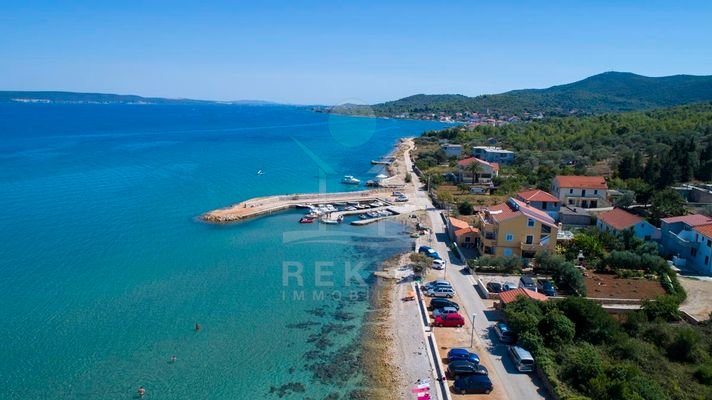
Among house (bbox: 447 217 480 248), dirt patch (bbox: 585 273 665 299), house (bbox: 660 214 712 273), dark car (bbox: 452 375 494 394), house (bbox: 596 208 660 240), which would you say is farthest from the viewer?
house (bbox: 447 217 480 248)


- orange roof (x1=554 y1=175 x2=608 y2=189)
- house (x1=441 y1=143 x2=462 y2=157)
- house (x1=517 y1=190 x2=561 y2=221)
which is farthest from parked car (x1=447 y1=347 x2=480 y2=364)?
house (x1=441 y1=143 x2=462 y2=157)

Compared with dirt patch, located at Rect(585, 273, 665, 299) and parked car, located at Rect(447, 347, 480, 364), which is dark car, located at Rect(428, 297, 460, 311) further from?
dirt patch, located at Rect(585, 273, 665, 299)

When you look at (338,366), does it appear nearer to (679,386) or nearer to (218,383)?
(218,383)

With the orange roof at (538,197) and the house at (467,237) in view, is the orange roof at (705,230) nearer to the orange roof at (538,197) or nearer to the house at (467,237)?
the orange roof at (538,197)

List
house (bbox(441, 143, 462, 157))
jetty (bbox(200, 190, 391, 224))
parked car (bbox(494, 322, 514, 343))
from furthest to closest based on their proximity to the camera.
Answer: house (bbox(441, 143, 462, 157)) < jetty (bbox(200, 190, 391, 224)) < parked car (bbox(494, 322, 514, 343))

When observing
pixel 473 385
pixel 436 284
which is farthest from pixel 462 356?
pixel 436 284

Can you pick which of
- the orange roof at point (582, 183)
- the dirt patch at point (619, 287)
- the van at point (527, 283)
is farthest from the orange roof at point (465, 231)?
the orange roof at point (582, 183)

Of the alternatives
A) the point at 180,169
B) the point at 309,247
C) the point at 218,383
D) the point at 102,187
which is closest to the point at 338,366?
the point at 218,383
